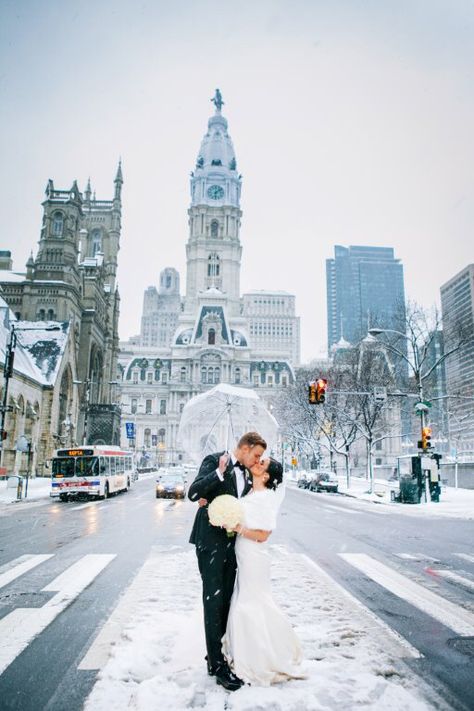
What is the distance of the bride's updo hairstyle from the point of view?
447 centimetres

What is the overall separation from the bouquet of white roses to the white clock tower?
396 feet

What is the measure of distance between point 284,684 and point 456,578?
5.42 metres

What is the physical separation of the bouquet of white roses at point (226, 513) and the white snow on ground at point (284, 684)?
4.02 feet

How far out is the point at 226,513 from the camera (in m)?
4.17

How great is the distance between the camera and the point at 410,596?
711 centimetres

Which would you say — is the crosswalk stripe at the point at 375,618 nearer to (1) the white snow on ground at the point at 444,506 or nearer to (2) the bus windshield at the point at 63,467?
(1) the white snow on ground at the point at 444,506

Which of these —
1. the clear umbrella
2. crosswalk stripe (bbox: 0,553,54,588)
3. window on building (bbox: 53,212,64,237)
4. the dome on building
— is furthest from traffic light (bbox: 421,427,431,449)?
the dome on building

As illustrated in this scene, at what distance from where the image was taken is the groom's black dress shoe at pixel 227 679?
13.1 feet

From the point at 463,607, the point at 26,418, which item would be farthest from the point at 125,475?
the point at 463,607

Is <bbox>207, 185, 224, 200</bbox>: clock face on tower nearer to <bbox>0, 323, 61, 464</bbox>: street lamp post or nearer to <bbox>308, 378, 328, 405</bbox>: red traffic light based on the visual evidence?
<bbox>0, 323, 61, 464</bbox>: street lamp post

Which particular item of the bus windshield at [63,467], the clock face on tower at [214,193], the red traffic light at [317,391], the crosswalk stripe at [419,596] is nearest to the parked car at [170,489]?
the bus windshield at [63,467]

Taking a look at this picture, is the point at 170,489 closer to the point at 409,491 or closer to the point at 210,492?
the point at 409,491

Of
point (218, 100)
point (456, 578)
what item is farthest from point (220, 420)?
point (218, 100)

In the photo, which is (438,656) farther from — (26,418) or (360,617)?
(26,418)
